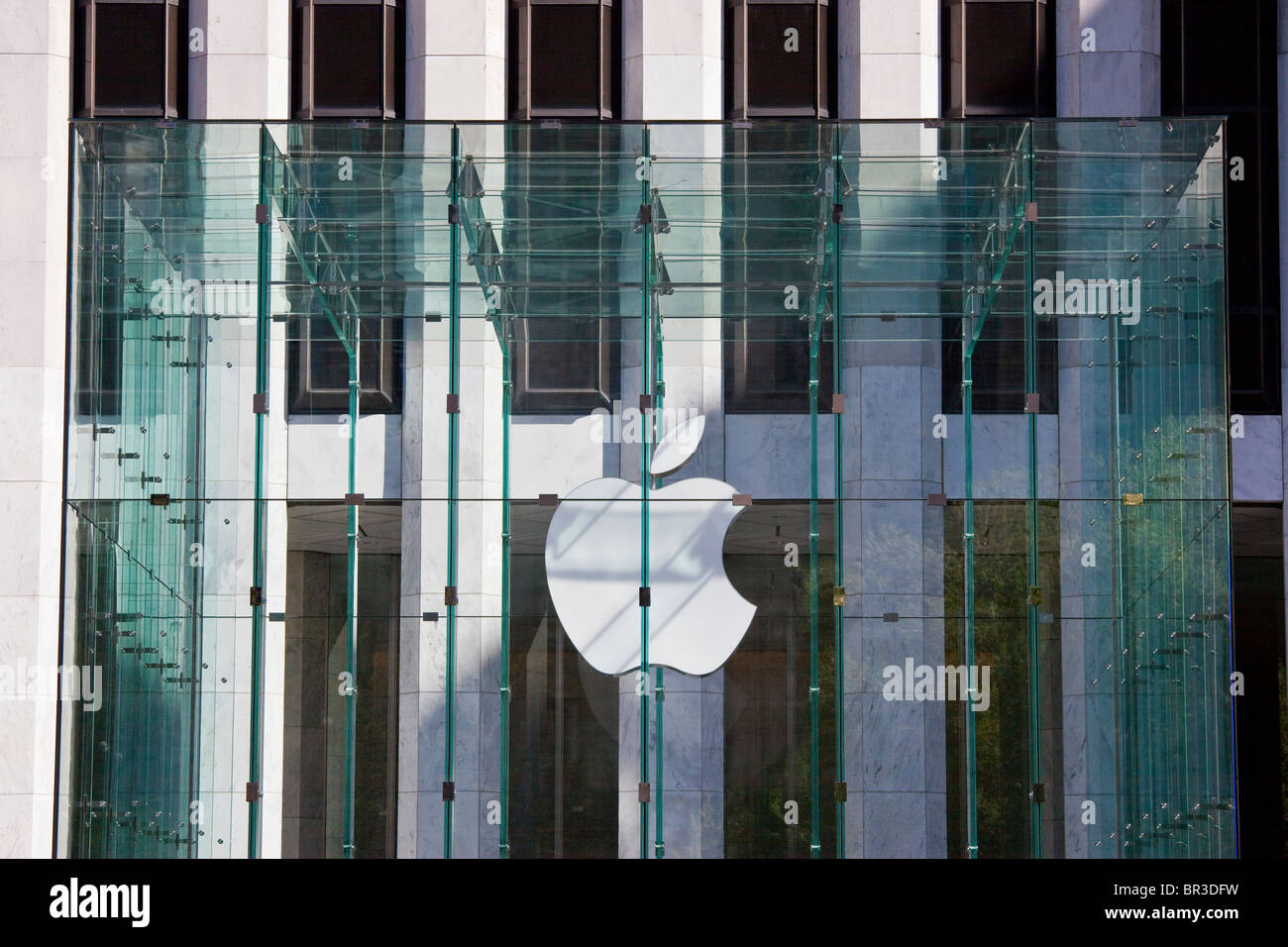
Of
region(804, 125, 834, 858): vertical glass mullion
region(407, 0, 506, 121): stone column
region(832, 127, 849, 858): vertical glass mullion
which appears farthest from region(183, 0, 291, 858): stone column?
region(407, 0, 506, 121): stone column

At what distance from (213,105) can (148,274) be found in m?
6.79

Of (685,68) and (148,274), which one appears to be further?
(685,68)

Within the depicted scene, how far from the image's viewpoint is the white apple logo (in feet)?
58.9

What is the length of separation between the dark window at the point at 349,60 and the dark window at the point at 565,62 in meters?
1.78

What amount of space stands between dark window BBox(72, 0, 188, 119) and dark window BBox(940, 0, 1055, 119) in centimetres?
1098

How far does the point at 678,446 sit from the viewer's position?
1828 cm

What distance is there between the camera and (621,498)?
1817cm

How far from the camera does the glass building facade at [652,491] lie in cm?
1780

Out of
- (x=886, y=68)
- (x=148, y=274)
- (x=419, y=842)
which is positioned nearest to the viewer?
(x=419, y=842)

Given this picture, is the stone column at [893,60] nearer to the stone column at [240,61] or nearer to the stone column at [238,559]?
the stone column at [240,61]

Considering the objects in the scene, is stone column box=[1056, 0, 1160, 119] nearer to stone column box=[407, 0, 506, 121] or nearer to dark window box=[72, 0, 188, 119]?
stone column box=[407, 0, 506, 121]

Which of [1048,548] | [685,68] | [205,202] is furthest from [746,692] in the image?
[685,68]

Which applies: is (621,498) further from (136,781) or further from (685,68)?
(685,68)

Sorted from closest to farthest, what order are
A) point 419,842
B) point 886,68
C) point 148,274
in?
1. point 419,842
2. point 148,274
3. point 886,68
